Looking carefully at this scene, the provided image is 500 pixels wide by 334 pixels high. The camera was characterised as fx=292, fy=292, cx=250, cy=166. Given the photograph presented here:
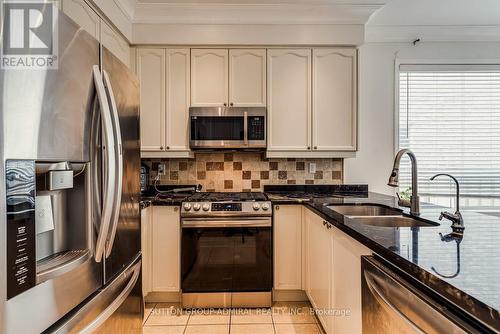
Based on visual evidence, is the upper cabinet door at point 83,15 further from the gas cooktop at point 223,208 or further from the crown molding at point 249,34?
the gas cooktop at point 223,208

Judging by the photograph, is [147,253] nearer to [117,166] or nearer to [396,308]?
[117,166]

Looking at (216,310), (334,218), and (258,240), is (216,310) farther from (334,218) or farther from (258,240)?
(334,218)

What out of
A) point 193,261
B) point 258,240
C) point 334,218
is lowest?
point 193,261

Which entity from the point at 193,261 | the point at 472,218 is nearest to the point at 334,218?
the point at 472,218

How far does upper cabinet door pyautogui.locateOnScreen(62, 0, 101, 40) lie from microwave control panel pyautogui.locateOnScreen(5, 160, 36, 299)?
139 cm

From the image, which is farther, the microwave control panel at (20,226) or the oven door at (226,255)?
the oven door at (226,255)

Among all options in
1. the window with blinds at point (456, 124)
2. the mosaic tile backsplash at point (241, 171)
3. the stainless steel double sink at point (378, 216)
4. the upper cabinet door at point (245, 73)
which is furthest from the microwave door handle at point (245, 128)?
the window with blinds at point (456, 124)

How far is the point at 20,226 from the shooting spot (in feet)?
2.39

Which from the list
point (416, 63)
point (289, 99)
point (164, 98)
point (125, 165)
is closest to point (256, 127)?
point (289, 99)

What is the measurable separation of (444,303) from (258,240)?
5.62ft

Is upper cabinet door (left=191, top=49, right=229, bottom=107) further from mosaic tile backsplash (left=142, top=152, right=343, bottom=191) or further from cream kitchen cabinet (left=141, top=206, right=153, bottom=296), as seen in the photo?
cream kitchen cabinet (left=141, top=206, right=153, bottom=296)

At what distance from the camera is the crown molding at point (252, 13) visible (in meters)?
2.57

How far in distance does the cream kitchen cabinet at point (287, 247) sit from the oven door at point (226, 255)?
0.33 ft

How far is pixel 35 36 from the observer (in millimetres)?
778
